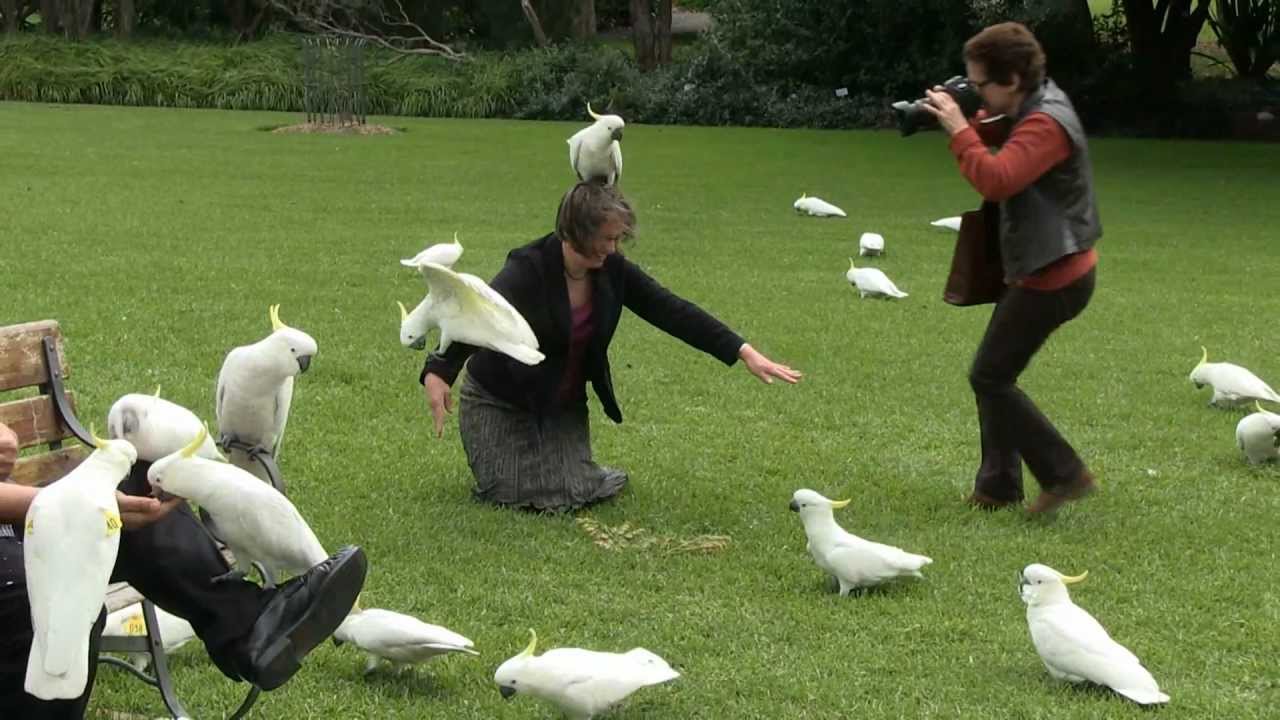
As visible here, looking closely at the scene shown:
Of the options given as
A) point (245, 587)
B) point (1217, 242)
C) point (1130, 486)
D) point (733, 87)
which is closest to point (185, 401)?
point (245, 587)

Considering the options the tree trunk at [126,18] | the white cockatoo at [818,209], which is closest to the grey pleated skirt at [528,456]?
the white cockatoo at [818,209]

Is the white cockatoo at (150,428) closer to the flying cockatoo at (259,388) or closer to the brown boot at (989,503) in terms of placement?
the flying cockatoo at (259,388)

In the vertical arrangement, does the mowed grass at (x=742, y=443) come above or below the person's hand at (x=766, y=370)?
below

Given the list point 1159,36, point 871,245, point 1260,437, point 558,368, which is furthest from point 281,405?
point 1159,36

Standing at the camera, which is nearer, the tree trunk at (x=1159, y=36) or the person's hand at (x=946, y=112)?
the person's hand at (x=946, y=112)

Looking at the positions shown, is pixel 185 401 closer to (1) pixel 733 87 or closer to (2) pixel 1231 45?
(1) pixel 733 87

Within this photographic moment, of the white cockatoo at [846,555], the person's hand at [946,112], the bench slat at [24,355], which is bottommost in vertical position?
→ the white cockatoo at [846,555]

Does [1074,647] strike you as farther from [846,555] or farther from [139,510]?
[139,510]

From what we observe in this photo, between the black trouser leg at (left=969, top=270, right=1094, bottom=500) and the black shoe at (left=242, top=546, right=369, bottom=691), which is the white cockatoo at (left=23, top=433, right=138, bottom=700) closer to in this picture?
the black shoe at (left=242, top=546, right=369, bottom=691)

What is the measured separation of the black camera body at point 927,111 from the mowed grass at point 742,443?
1.44 metres

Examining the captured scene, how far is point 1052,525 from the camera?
5.50m

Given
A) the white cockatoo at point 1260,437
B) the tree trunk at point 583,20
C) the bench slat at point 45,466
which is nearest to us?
the bench slat at point 45,466

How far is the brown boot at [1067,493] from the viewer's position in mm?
5414

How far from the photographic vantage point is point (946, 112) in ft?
16.8
